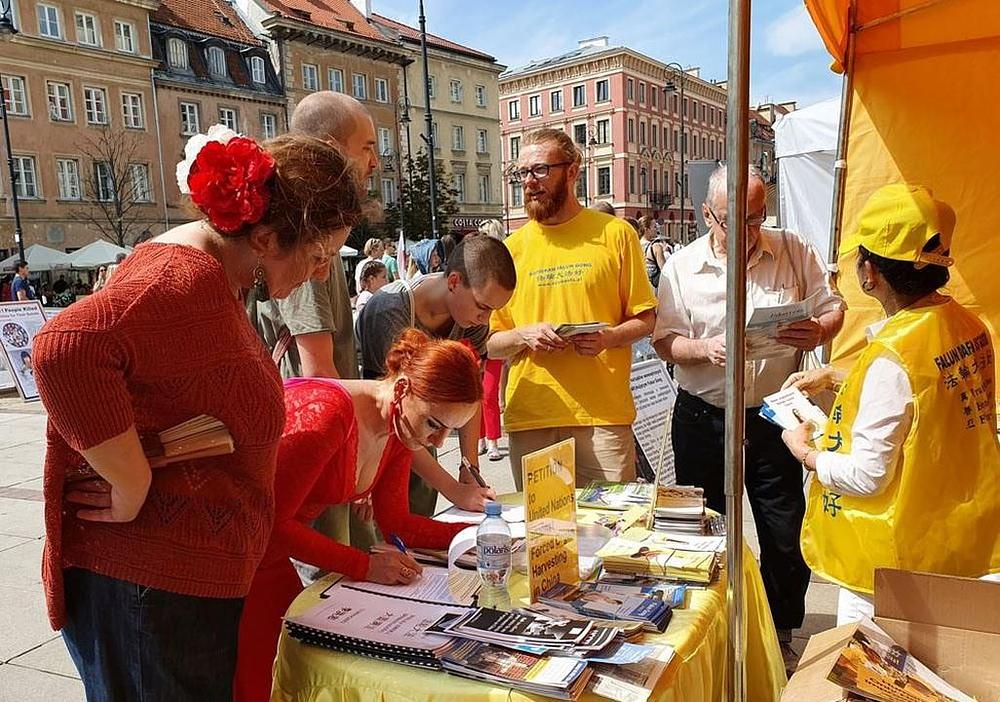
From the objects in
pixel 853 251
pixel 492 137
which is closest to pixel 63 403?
pixel 853 251

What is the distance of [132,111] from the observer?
90.9 ft

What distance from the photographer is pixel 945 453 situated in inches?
63.5

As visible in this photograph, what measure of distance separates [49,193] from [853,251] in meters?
29.1

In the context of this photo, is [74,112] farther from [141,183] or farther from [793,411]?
[793,411]

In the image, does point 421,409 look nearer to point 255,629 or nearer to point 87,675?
point 255,629

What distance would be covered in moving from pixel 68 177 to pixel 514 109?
37.0 metres

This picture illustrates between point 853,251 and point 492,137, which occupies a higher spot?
point 492,137

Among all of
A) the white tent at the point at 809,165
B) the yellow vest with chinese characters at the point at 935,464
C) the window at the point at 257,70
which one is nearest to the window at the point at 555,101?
the window at the point at 257,70

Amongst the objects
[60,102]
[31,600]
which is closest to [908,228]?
[31,600]

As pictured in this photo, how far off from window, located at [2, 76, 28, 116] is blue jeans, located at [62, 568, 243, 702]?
29040 mm

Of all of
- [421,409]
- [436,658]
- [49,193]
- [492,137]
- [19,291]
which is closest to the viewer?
[436,658]

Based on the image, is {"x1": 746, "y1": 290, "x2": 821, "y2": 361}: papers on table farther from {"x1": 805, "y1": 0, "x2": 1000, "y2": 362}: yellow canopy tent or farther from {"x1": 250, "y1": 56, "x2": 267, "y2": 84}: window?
{"x1": 250, "y1": 56, "x2": 267, "y2": 84}: window

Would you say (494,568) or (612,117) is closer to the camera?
(494,568)

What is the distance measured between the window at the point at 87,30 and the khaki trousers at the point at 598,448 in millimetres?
30326
